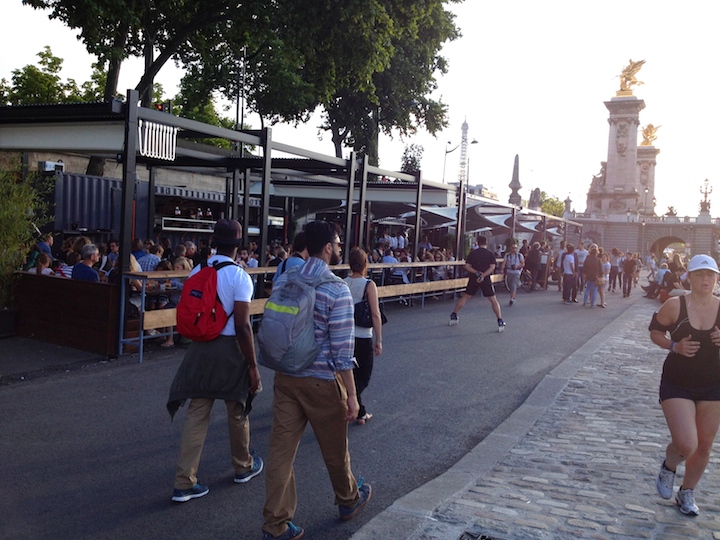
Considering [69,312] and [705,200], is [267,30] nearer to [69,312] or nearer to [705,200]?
[69,312]

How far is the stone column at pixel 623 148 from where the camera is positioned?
75.8m

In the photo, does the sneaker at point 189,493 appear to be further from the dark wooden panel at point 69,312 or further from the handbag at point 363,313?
the dark wooden panel at point 69,312

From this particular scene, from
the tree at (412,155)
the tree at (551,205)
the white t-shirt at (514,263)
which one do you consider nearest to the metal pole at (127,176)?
the white t-shirt at (514,263)

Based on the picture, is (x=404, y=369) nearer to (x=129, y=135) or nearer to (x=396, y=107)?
(x=129, y=135)

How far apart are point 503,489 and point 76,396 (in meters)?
4.42

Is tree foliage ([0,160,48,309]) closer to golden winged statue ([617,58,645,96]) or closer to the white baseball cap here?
the white baseball cap

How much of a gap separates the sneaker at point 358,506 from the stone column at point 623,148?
78750 mm

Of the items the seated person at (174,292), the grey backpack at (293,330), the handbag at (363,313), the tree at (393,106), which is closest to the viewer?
the grey backpack at (293,330)

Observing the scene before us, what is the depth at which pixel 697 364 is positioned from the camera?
452 cm

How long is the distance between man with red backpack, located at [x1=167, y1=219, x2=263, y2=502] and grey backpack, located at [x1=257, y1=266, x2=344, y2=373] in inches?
24.9

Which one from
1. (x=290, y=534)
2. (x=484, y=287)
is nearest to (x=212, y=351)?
(x=290, y=534)

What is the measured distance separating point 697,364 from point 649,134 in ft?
358

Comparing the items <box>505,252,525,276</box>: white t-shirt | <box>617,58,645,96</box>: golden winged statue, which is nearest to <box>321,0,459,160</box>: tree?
<box>505,252,525,276</box>: white t-shirt

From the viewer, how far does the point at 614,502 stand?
4645mm
